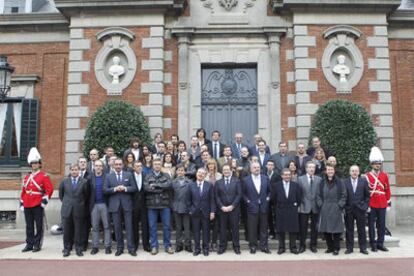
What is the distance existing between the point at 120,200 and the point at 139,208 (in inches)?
17.2

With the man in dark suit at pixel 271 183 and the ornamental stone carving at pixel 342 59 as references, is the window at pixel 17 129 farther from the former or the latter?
the ornamental stone carving at pixel 342 59

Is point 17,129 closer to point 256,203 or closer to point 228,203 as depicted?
point 228,203

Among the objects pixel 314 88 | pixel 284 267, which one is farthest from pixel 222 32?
pixel 284 267

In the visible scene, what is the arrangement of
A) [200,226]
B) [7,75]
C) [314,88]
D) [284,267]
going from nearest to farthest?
1. [284,267]
2. [200,226]
3. [7,75]
4. [314,88]

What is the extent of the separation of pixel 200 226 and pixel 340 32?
7534 mm

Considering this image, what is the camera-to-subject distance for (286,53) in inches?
542

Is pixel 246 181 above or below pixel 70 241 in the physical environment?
above

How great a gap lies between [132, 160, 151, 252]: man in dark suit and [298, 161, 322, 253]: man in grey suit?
310 cm

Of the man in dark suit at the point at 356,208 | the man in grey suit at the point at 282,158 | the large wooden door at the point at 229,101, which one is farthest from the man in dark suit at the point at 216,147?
the man in dark suit at the point at 356,208

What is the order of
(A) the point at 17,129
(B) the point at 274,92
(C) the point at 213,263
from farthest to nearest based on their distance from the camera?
(A) the point at 17,129 < (B) the point at 274,92 < (C) the point at 213,263

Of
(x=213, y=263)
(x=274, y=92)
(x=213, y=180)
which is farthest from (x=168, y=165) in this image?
(x=274, y=92)

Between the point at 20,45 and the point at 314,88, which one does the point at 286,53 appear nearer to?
the point at 314,88

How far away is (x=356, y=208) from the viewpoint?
9258 mm

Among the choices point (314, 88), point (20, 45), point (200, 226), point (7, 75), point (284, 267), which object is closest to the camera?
point (284, 267)
